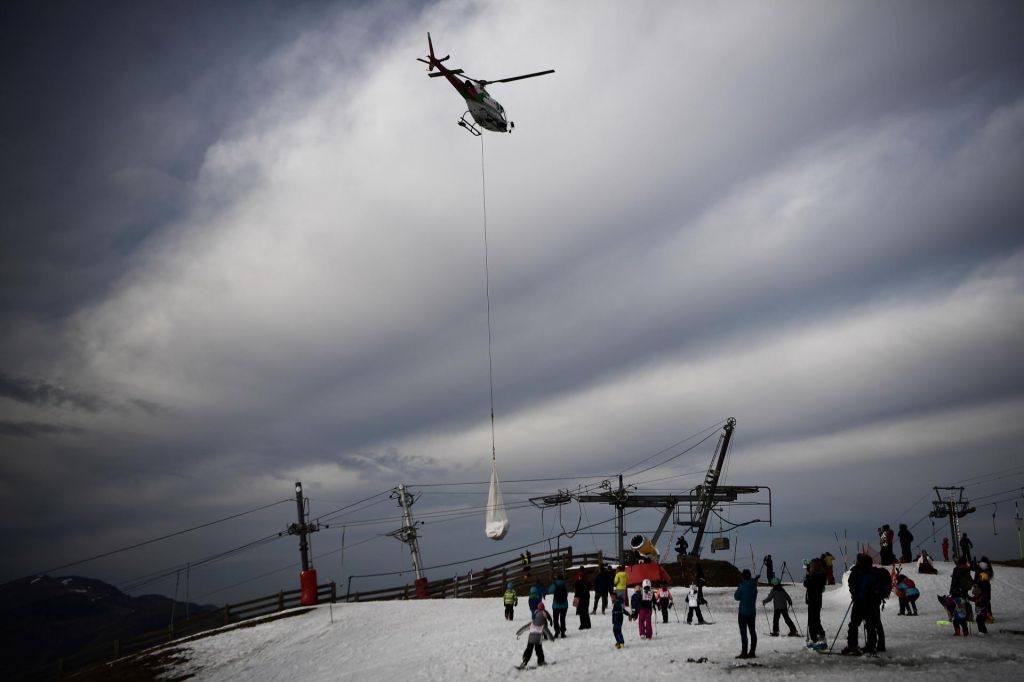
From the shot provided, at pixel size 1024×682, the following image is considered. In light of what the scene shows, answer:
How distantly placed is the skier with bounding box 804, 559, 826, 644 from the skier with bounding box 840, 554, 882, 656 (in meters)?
1.16

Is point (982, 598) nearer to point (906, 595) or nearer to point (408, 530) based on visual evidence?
point (906, 595)

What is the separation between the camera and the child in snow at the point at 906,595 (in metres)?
20.5

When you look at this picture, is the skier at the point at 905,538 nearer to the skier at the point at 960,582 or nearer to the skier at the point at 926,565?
the skier at the point at 926,565

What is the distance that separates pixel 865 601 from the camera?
13742mm

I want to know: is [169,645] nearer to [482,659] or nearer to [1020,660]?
[482,659]

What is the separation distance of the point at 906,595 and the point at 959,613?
15.6 feet

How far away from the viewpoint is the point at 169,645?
33.8 meters

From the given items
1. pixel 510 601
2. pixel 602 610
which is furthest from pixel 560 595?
pixel 602 610

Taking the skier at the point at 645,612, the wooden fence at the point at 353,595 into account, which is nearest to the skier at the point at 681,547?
the wooden fence at the point at 353,595

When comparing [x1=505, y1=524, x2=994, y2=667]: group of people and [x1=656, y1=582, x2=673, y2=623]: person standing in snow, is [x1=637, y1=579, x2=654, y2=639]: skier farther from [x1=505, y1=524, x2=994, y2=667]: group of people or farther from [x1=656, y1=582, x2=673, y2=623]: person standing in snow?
[x1=656, y1=582, x2=673, y2=623]: person standing in snow

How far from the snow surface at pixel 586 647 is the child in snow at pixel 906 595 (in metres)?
0.33

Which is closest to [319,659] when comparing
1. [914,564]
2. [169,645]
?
[169,645]

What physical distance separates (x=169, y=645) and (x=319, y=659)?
13681mm

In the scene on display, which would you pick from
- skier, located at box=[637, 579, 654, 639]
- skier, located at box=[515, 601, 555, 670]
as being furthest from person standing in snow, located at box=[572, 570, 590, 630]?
skier, located at box=[515, 601, 555, 670]
